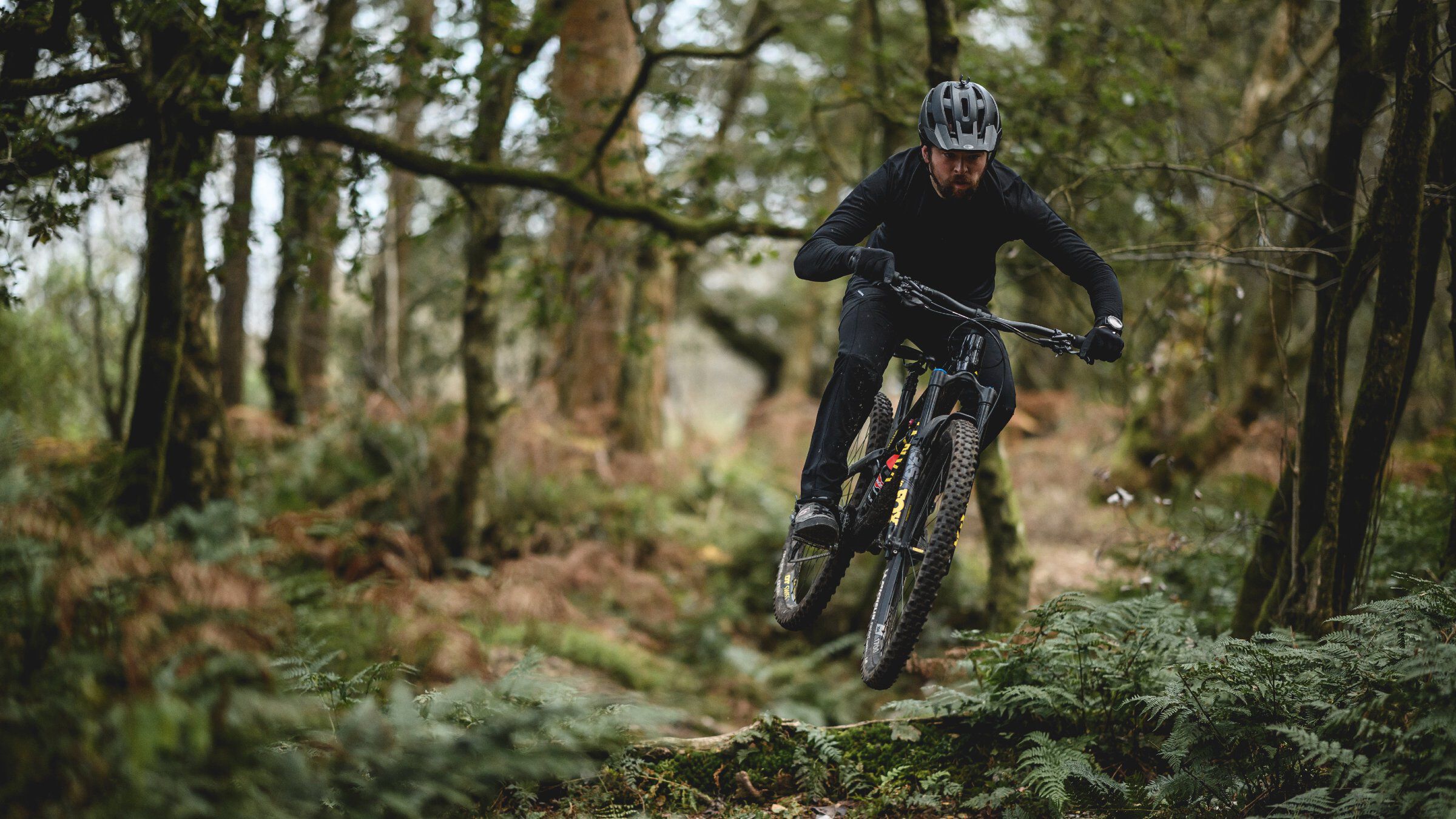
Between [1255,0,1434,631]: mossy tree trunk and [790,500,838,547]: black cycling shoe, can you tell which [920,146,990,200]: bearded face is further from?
[1255,0,1434,631]: mossy tree trunk

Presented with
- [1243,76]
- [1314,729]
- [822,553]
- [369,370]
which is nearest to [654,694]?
[822,553]

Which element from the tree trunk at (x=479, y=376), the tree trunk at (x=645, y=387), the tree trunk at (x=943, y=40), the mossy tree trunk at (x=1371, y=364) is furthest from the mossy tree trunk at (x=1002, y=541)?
the tree trunk at (x=645, y=387)

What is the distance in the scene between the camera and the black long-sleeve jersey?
423cm

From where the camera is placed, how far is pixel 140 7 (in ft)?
17.9

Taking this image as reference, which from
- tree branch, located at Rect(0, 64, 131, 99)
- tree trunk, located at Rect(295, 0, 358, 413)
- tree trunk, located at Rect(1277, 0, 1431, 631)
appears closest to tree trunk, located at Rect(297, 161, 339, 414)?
tree trunk, located at Rect(295, 0, 358, 413)

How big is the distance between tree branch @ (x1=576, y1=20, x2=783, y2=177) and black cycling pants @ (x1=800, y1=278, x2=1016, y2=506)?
3.47 metres

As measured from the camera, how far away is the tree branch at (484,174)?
21.6 feet

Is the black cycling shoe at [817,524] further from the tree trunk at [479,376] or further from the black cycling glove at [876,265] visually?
the tree trunk at [479,376]

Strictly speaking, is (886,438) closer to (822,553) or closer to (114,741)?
(822,553)

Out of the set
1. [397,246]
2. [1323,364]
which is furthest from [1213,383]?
[397,246]

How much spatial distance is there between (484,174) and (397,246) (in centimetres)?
248

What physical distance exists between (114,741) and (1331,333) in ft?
19.9

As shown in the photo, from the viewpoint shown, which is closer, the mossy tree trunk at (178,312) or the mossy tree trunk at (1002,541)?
the mossy tree trunk at (178,312)

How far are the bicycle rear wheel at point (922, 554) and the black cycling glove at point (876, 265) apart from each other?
78cm
